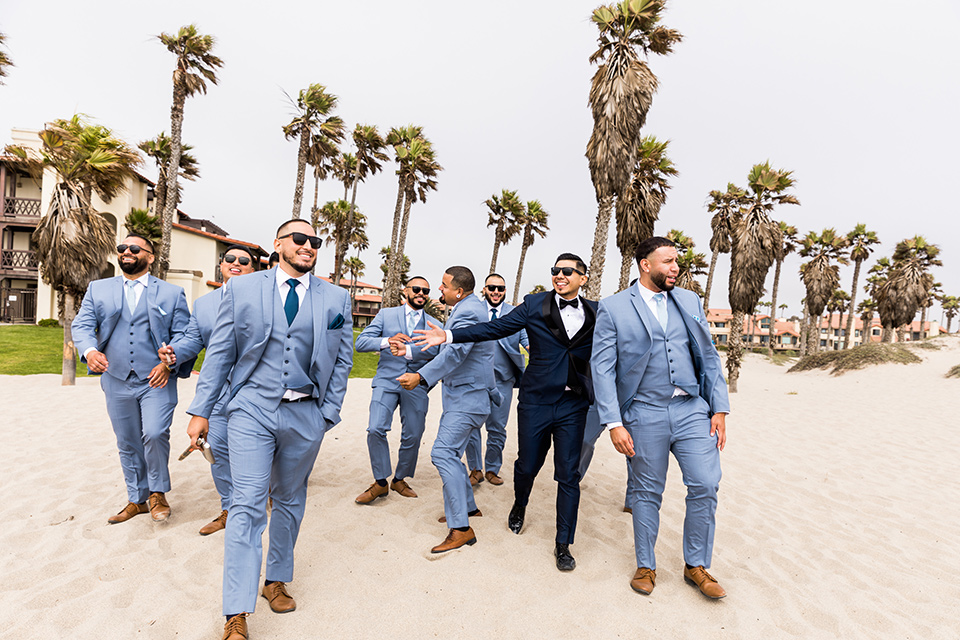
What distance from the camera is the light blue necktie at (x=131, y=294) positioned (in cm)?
414

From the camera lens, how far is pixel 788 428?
9719 mm


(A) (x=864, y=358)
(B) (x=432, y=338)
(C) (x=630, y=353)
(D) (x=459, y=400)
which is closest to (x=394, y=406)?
(D) (x=459, y=400)

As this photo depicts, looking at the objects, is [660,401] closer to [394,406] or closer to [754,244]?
[394,406]

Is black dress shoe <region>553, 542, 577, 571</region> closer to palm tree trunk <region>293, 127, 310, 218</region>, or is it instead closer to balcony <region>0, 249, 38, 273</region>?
palm tree trunk <region>293, 127, 310, 218</region>

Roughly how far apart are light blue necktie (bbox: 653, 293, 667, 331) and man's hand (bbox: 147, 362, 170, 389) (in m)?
4.13

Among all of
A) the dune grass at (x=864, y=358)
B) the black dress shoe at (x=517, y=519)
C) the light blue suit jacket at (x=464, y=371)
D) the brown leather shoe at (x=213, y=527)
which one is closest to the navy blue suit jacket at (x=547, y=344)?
the light blue suit jacket at (x=464, y=371)

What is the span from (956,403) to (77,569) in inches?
725

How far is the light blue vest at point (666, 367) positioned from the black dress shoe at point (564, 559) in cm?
136

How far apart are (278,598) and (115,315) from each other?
116 inches

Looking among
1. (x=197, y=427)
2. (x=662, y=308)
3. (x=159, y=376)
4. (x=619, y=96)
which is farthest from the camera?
(x=619, y=96)

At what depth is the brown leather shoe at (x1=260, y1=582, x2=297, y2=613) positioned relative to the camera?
112 inches

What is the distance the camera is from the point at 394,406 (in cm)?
505

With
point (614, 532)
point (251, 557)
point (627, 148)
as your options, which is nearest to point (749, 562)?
point (614, 532)

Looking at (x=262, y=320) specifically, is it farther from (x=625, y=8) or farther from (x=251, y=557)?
(x=625, y=8)
